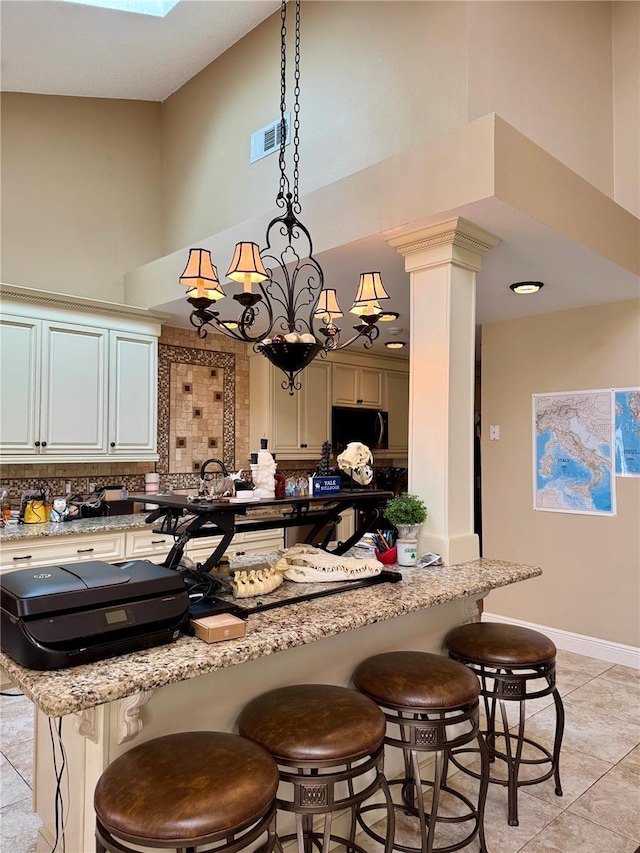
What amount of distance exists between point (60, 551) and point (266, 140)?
3.03m

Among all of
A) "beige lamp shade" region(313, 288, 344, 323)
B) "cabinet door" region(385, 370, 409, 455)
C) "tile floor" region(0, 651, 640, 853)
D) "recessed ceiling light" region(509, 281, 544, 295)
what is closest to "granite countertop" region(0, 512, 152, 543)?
"tile floor" region(0, 651, 640, 853)

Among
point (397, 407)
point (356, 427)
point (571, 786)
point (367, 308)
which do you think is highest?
point (367, 308)

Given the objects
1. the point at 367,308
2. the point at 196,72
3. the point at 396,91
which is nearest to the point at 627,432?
the point at 367,308

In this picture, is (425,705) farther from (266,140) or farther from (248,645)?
(266,140)

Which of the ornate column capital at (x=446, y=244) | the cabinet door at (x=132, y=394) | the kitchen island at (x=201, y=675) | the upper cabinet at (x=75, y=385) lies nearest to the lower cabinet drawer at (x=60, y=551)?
the upper cabinet at (x=75, y=385)

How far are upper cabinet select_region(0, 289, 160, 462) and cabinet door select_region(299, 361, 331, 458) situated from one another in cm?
166

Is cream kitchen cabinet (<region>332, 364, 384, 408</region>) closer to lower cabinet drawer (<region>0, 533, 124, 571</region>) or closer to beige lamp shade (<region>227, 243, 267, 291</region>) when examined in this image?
lower cabinet drawer (<region>0, 533, 124, 571</region>)

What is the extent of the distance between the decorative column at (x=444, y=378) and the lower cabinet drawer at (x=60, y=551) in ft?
6.83

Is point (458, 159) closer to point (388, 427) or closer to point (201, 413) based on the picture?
point (201, 413)

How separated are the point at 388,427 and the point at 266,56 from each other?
384 cm

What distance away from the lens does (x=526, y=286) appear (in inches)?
141

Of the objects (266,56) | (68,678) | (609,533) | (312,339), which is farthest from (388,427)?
(68,678)

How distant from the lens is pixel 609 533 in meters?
4.02

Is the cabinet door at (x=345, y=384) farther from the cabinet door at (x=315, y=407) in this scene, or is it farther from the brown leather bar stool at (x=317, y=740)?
the brown leather bar stool at (x=317, y=740)
